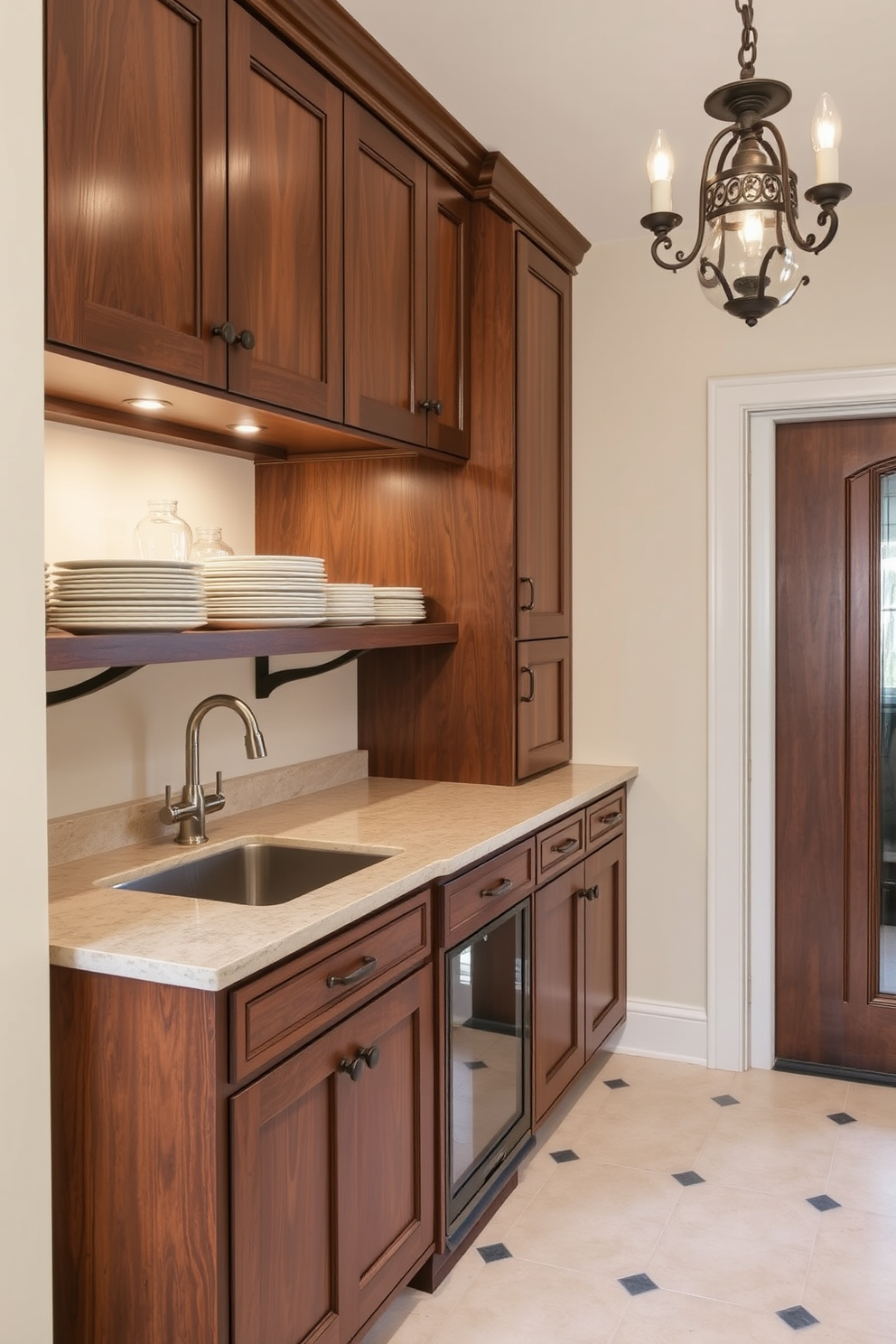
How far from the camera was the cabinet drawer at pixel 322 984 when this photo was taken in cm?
157

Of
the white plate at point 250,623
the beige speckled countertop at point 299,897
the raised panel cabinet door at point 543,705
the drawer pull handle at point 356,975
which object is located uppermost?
the white plate at point 250,623

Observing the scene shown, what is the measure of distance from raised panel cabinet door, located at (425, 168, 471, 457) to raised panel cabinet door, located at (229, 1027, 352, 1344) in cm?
166

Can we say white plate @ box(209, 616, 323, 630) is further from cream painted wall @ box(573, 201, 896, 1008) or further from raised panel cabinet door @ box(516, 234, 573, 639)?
cream painted wall @ box(573, 201, 896, 1008)

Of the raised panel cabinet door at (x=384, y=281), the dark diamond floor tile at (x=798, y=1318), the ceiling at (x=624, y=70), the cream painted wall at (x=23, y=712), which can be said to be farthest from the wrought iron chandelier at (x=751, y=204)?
the dark diamond floor tile at (x=798, y=1318)

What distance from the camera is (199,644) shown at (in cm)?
190

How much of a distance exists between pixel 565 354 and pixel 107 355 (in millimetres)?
2069

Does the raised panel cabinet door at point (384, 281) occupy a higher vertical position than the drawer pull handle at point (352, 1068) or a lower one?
higher

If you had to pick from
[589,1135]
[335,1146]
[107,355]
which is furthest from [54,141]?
[589,1135]

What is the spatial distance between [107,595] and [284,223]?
88 cm

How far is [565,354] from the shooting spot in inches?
138

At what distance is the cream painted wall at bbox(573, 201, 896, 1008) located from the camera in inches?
135

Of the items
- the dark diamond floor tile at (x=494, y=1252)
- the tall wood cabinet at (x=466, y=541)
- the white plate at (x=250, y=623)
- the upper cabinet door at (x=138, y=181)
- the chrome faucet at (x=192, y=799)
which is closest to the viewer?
the upper cabinet door at (x=138, y=181)

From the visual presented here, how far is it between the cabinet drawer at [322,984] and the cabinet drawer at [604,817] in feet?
3.55

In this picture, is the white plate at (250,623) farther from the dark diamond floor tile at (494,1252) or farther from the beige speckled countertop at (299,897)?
the dark diamond floor tile at (494,1252)
